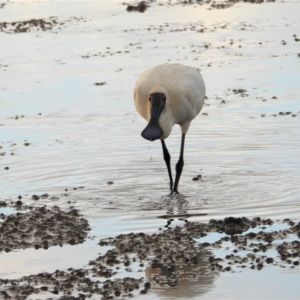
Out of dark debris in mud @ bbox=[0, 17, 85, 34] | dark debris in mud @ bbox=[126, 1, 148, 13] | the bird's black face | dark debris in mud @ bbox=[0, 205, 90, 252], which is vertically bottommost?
dark debris in mud @ bbox=[0, 17, 85, 34]

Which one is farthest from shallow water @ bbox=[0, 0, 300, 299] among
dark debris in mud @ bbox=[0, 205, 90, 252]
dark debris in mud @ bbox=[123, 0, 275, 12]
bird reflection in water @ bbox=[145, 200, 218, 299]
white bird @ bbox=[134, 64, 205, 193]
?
dark debris in mud @ bbox=[123, 0, 275, 12]

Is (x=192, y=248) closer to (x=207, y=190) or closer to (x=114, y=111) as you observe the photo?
(x=207, y=190)

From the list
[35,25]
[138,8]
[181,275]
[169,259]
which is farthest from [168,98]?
[138,8]

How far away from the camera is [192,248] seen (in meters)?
8.02

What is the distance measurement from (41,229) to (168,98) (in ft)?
7.60

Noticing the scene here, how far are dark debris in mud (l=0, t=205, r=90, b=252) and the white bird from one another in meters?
1.28

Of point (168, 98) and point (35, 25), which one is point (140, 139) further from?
point (35, 25)

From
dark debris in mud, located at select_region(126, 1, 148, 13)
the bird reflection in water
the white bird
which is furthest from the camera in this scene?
dark debris in mud, located at select_region(126, 1, 148, 13)

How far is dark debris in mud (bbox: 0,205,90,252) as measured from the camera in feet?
27.6

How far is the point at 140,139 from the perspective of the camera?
43.6 ft

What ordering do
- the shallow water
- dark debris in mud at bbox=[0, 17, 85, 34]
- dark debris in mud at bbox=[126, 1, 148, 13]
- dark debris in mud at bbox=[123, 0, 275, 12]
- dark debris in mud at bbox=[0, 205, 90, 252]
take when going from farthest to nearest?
dark debris in mud at bbox=[126, 1, 148, 13] → dark debris in mud at bbox=[123, 0, 275, 12] → dark debris in mud at bbox=[0, 17, 85, 34] → the shallow water → dark debris in mud at bbox=[0, 205, 90, 252]

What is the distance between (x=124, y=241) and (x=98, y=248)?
10.3 inches

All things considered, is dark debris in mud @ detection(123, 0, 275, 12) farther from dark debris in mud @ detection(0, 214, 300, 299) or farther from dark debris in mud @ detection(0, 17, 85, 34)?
dark debris in mud @ detection(0, 214, 300, 299)

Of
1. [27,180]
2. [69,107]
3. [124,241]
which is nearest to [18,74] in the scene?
[69,107]
